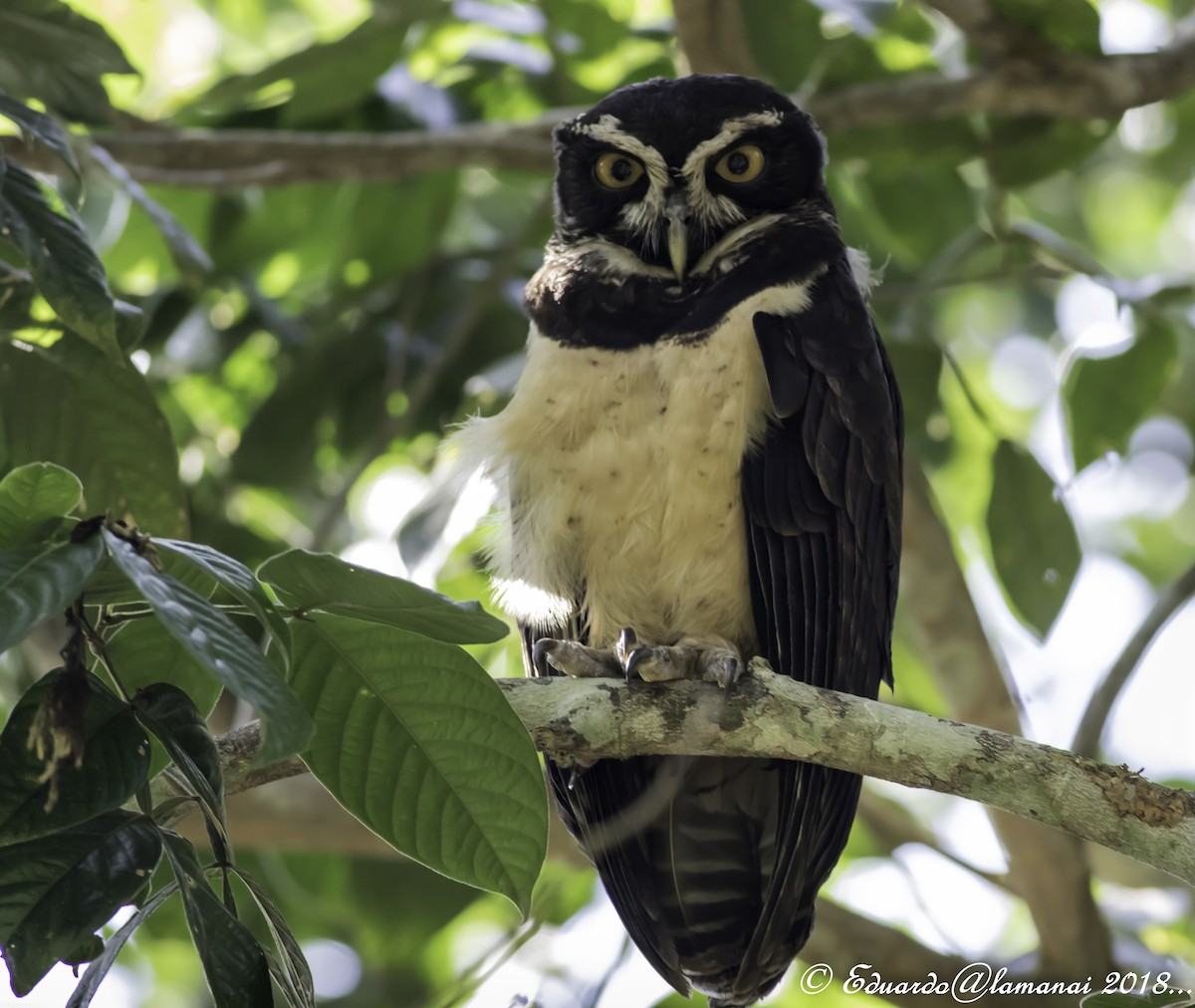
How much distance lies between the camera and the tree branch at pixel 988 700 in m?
3.49

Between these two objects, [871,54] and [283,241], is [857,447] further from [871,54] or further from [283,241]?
[283,241]

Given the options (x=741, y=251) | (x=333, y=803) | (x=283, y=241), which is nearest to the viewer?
(x=741, y=251)

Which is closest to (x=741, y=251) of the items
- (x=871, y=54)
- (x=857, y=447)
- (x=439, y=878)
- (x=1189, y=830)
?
(x=857, y=447)

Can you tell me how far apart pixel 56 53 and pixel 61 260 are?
2.97 feet

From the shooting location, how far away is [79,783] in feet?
4.54

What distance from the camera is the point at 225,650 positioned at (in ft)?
4.25

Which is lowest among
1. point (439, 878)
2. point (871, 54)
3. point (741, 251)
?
point (439, 878)

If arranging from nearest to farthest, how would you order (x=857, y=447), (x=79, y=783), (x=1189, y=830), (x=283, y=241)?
(x=79, y=783) < (x=1189, y=830) < (x=857, y=447) < (x=283, y=241)

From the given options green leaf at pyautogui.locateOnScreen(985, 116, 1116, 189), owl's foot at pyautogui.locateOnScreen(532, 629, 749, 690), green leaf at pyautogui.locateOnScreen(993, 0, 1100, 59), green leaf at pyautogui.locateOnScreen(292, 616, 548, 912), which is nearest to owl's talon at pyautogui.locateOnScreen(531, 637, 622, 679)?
owl's foot at pyautogui.locateOnScreen(532, 629, 749, 690)

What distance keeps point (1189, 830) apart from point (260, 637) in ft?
6.93

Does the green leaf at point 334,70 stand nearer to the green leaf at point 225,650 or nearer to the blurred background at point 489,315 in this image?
the blurred background at point 489,315

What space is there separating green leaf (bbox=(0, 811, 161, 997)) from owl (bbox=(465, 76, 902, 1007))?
140cm

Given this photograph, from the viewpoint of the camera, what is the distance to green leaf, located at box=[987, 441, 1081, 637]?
3.31 metres

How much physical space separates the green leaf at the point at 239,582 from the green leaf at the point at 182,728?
0.15 metres
